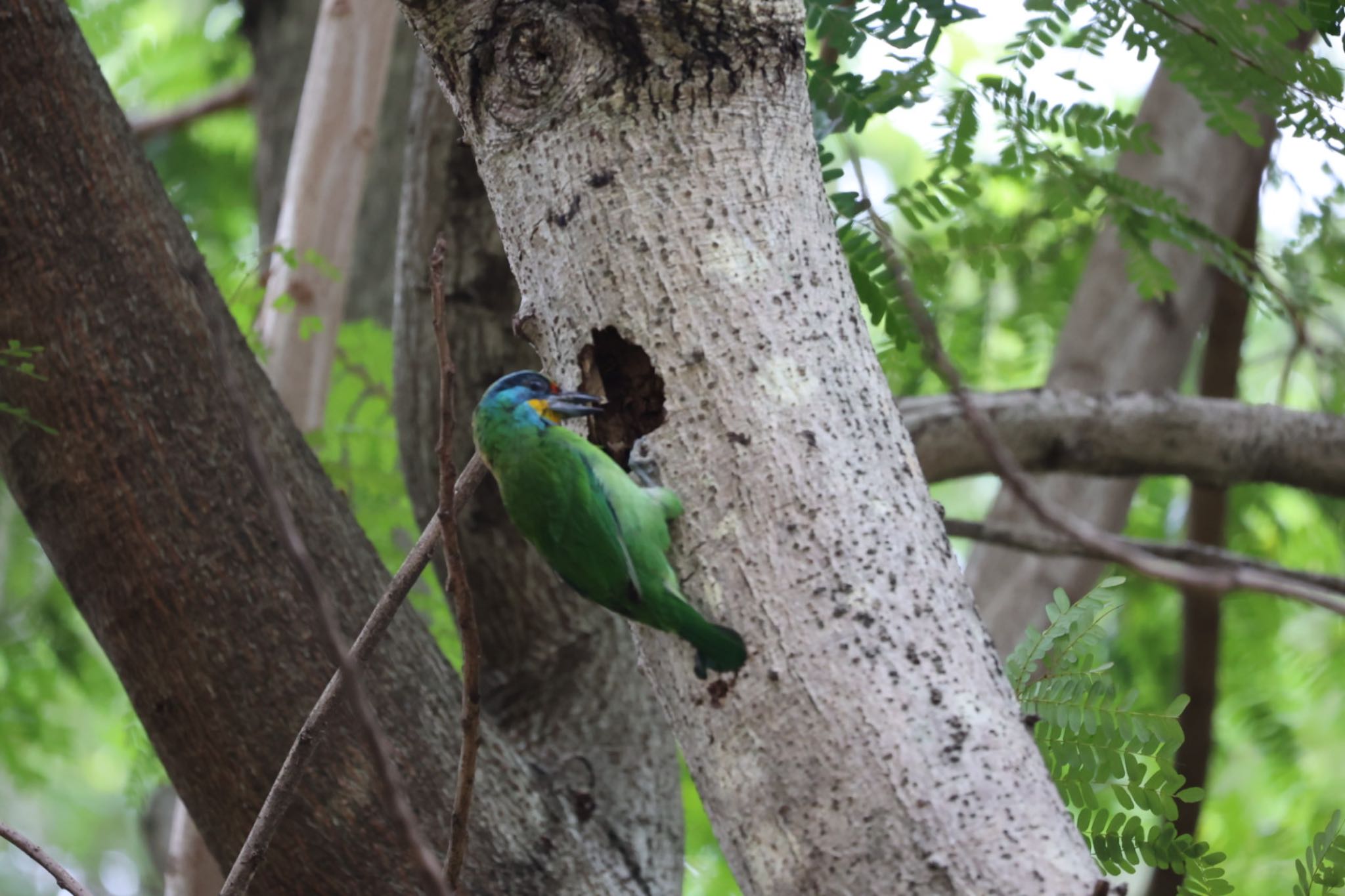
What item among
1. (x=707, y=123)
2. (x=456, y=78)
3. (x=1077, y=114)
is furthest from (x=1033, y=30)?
(x=456, y=78)

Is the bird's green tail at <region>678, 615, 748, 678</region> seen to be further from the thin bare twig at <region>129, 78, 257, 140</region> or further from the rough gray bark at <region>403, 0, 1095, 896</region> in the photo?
the thin bare twig at <region>129, 78, 257, 140</region>

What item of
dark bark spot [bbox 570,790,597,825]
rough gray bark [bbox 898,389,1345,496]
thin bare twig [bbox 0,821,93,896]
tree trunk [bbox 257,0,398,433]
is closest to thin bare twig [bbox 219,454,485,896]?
thin bare twig [bbox 0,821,93,896]

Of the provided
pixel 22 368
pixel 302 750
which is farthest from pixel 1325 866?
pixel 22 368

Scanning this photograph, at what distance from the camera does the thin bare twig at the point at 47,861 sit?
1900 mm

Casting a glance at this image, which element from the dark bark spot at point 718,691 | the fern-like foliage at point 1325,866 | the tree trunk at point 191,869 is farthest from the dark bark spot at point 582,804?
the fern-like foliage at point 1325,866

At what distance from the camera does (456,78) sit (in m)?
2.04

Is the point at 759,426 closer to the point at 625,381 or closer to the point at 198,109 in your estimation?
the point at 625,381

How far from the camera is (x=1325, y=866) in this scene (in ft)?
6.97

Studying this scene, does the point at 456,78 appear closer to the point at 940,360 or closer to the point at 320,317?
the point at 940,360

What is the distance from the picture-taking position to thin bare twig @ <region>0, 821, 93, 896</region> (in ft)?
6.23

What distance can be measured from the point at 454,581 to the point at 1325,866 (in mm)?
1568

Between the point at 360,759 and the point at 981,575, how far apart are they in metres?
3.06

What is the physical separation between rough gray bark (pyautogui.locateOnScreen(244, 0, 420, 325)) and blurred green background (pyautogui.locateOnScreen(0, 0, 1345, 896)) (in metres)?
0.51

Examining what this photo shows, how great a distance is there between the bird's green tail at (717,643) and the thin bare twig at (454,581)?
0.98 ft
